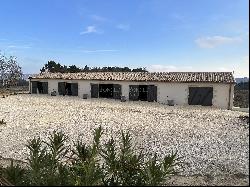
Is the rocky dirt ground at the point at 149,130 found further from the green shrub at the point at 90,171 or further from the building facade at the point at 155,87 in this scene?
the building facade at the point at 155,87

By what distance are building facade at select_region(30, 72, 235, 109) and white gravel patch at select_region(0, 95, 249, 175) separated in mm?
4080

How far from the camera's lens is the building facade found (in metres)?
23.5

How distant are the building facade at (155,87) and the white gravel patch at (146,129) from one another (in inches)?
161

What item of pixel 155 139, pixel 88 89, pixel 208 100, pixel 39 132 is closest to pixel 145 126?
pixel 155 139

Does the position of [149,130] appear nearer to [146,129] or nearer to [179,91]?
[146,129]

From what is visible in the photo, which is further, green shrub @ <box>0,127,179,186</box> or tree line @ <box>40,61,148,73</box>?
tree line @ <box>40,61,148,73</box>

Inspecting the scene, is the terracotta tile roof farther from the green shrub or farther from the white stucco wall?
the green shrub

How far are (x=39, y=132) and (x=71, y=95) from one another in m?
18.1

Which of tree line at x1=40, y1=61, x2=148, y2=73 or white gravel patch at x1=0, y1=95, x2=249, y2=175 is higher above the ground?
tree line at x1=40, y1=61, x2=148, y2=73

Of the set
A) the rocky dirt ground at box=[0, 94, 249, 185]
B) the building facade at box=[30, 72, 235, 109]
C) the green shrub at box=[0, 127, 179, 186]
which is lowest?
the rocky dirt ground at box=[0, 94, 249, 185]

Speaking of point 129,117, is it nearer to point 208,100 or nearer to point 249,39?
point 208,100

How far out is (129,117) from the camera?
703 inches

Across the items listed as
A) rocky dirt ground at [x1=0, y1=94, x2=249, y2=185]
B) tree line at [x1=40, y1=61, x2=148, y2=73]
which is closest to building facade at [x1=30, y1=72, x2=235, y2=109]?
rocky dirt ground at [x1=0, y1=94, x2=249, y2=185]

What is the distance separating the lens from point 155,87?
85.7ft
